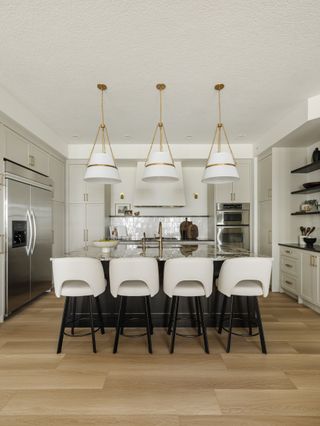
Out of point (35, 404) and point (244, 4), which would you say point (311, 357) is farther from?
point (244, 4)

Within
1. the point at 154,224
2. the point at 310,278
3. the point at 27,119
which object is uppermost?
the point at 27,119

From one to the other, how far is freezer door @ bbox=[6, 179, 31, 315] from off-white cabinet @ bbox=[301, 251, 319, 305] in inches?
157

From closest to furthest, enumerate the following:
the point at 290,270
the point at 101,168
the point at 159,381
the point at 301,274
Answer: the point at 159,381 → the point at 101,168 → the point at 301,274 → the point at 290,270

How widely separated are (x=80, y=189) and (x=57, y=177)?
1.82 ft

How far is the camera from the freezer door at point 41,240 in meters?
4.27

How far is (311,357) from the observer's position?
8.49ft

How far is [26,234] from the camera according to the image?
4039mm

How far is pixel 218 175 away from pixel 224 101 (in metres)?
1.28

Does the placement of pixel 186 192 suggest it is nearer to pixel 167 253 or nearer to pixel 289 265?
pixel 289 265

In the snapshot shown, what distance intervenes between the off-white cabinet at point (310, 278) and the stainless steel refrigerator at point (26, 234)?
3.99 metres

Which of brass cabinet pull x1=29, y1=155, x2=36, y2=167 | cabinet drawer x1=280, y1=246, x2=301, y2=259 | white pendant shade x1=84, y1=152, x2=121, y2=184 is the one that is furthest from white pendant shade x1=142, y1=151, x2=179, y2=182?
cabinet drawer x1=280, y1=246, x2=301, y2=259

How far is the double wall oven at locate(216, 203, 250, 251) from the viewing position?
5629mm

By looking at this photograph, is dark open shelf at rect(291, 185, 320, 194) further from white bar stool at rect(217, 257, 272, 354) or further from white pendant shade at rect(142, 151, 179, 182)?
white pendant shade at rect(142, 151, 179, 182)

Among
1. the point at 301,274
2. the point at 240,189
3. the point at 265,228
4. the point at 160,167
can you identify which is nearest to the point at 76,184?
the point at 160,167
